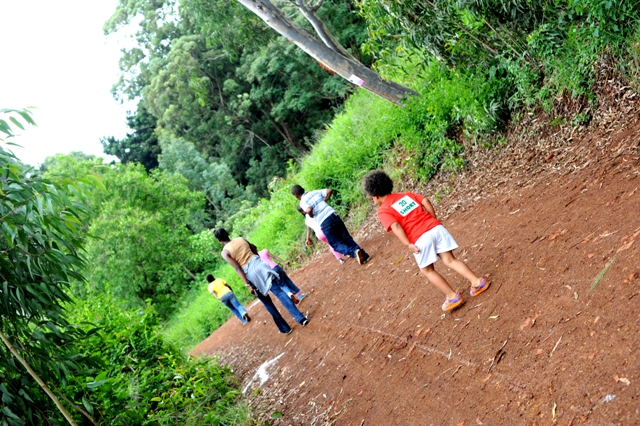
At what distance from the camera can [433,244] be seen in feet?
17.6

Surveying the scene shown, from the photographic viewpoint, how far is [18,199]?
376 centimetres

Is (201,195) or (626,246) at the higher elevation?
(201,195)

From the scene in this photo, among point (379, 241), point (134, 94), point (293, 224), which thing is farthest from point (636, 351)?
point (134, 94)

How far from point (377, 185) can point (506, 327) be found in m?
1.69

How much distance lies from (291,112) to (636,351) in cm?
3439

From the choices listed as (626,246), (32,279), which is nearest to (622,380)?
(626,246)

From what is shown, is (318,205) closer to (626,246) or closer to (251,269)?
(251,269)

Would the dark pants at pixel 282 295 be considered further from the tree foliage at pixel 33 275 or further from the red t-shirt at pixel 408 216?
the tree foliage at pixel 33 275

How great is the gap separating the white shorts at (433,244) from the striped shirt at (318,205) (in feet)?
13.9

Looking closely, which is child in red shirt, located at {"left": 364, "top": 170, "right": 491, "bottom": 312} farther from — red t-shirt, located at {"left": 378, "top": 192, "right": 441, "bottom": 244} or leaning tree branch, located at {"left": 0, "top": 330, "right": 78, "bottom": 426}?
leaning tree branch, located at {"left": 0, "top": 330, "right": 78, "bottom": 426}

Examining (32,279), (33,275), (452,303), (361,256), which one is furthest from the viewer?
(361,256)

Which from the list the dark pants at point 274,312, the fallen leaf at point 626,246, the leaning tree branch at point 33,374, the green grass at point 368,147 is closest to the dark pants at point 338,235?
the dark pants at point 274,312

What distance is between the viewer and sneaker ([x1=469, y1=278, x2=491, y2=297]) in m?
5.62

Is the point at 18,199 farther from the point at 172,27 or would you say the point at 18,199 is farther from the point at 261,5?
the point at 172,27
